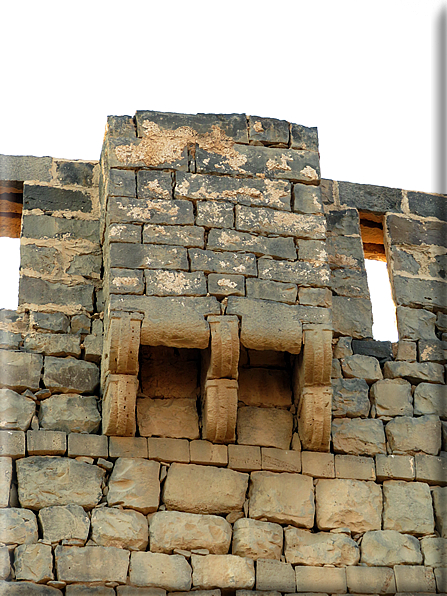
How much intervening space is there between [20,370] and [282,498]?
1.83 m

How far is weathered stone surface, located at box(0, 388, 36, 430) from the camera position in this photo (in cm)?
697

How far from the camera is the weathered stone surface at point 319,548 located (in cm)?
691

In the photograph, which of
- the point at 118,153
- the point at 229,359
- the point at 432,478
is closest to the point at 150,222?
the point at 118,153

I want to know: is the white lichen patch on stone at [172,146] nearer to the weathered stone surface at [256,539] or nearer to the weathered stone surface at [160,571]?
the weathered stone surface at [256,539]

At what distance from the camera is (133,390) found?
6.92m

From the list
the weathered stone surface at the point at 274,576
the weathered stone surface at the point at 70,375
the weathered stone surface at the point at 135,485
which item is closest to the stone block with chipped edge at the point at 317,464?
the weathered stone surface at the point at 274,576

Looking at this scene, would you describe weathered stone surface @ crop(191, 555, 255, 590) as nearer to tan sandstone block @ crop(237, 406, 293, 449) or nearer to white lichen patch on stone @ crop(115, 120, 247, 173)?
tan sandstone block @ crop(237, 406, 293, 449)

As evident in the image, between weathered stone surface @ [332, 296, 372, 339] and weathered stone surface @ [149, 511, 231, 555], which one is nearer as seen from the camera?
weathered stone surface @ [149, 511, 231, 555]

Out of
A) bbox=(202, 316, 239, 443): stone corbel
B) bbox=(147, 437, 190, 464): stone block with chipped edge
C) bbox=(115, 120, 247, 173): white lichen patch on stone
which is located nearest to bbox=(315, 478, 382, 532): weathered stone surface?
bbox=(202, 316, 239, 443): stone corbel

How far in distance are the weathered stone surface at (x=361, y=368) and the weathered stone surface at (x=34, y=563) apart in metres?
2.37

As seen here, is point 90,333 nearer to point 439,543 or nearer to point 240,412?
point 240,412

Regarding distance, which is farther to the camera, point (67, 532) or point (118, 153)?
point (118, 153)

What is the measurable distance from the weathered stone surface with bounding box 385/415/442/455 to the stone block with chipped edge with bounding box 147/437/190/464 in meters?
1.40

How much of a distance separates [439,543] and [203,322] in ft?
6.74
